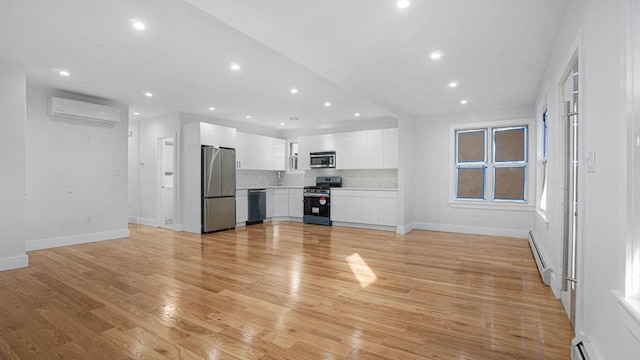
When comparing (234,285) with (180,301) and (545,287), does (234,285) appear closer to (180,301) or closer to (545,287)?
(180,301)

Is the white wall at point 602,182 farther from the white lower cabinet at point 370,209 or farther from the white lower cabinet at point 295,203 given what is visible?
the white lower cabinet at point 295,203

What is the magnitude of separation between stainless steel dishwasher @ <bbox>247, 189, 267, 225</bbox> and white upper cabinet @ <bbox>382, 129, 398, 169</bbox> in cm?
306

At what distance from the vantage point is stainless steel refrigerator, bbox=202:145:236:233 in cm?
615

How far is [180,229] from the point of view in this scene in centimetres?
645

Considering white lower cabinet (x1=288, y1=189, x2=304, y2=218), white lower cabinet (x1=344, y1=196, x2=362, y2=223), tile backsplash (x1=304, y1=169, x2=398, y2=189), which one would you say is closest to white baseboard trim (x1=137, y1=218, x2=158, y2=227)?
white lower cabinet (x1=288, y1=189, x2=304, y2=218)

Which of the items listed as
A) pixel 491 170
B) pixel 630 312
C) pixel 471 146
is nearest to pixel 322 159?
pixel 471 146

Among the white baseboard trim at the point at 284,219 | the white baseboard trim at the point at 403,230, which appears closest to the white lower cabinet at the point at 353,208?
the white baseboard trim at the point at 403,230

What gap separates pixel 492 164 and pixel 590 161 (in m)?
4.66

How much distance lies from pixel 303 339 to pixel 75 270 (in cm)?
328

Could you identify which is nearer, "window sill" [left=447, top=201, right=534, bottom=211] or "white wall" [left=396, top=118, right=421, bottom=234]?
"window sill" [left=447, top=201, right=534, bottom=211]

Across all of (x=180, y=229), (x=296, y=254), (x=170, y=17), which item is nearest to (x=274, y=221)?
(x=180, y=229)

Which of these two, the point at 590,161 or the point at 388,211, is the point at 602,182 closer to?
the point at 590,161

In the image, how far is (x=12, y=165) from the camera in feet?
12.5

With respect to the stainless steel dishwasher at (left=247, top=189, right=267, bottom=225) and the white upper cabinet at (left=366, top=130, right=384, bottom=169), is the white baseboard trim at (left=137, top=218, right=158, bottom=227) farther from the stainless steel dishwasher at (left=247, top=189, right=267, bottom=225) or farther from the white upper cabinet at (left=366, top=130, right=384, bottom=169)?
the white upper cabinet at (left=366, top=130, right=384, bottom=169)
